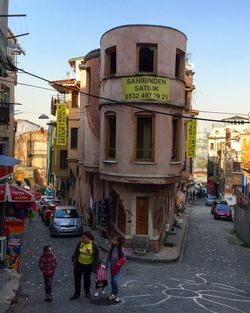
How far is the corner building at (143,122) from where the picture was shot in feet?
68.5

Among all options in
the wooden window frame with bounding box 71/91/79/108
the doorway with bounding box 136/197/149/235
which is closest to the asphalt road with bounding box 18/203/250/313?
the doorway with bounding box 136/197/149/235

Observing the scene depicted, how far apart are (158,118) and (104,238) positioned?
7802 millimetres

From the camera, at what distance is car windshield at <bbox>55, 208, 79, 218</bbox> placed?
26598 mm

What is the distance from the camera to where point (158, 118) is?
20.9 m

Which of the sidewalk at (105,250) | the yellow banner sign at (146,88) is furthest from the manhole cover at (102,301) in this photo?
the yellow banner sign at (146,88)

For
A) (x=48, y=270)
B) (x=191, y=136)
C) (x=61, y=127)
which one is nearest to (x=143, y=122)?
(x=48, y=270)

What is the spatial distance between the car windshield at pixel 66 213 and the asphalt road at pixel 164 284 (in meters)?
2.20

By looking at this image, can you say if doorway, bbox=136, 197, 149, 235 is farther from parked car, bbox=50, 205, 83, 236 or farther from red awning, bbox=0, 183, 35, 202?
red awning, bbox=0, 183, 35, 202

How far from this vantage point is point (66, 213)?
1065 inches

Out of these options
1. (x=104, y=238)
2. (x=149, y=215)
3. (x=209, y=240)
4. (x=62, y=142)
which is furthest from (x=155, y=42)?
(x=62, y=142)

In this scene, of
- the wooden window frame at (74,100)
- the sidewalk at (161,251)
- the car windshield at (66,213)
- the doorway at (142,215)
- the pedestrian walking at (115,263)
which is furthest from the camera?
Result: the wooden window frame at (74,100)

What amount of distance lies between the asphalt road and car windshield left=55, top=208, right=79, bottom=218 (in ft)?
7.22

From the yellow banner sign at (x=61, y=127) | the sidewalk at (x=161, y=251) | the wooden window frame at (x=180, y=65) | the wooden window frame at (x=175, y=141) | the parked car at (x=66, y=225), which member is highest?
the wooden window frame at (x=180, y=65)

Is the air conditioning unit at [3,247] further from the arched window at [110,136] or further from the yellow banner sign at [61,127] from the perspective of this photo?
the yellow banner sign at [61,127]
